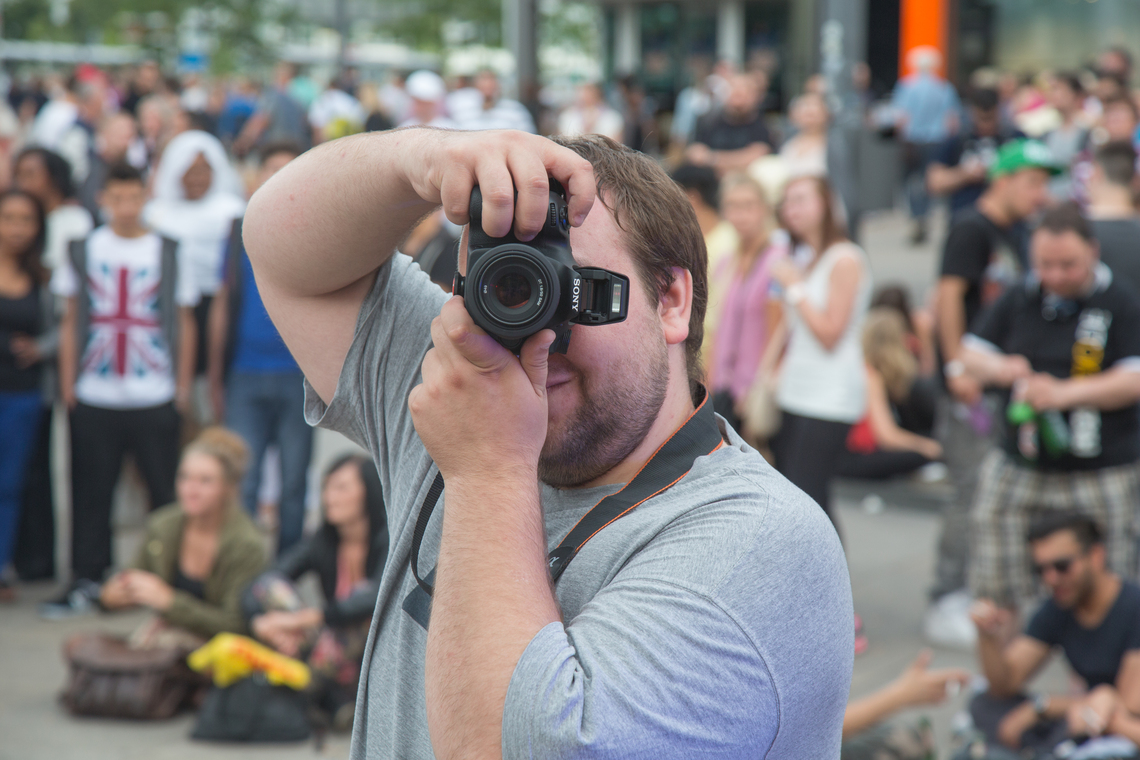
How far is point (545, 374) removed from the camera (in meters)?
1.33

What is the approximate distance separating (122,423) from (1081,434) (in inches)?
166

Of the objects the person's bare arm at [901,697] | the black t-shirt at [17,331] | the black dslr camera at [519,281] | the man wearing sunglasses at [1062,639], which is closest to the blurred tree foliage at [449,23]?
the black t-shirt at [17,331]

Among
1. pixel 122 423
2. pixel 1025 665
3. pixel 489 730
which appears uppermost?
pixel 489 730

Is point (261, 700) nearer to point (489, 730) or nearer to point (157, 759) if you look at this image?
point (157, 759)

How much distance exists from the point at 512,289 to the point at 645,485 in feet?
0.98

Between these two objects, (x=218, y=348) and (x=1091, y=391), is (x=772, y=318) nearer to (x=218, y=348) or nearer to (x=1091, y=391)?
(x=1091, y=391)

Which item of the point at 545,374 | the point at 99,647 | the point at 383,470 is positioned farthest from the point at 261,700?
the point at 545,374

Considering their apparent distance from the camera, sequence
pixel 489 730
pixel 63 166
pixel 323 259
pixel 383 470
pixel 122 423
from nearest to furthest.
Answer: pixel 489 730, pixel 323 259, pixel 383 470, pixel 122 423, pixel 63 166

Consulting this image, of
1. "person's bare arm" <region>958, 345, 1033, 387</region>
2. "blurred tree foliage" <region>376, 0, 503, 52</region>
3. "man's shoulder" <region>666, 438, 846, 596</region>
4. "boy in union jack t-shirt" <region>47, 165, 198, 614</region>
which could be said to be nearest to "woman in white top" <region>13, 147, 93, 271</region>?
"boy in union jack t-shirt" <region>47, 165, 198, 614</region>

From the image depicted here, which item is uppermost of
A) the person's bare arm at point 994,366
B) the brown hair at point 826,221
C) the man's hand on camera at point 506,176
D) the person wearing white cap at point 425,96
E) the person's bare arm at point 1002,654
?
the person wearing white cap at point 425,96

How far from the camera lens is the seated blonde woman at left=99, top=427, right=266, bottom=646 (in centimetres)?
496

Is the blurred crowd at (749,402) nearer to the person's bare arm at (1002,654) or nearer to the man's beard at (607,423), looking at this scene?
the person's bare arm at (1002,654)

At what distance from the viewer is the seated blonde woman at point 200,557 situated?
496 centimetres

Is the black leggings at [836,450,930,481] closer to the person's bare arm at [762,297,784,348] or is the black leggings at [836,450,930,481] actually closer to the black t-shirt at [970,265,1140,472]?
the person's bare arm at [762,297,784,348]
